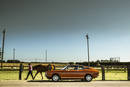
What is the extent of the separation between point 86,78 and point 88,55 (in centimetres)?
3111

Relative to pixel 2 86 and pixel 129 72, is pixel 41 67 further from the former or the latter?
pixel 129 72

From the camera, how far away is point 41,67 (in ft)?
61.7

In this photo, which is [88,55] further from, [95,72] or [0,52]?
[95,72]

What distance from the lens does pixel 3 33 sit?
49.8 m

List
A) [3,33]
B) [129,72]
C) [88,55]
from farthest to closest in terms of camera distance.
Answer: [3,33], [88,55], [129,72]

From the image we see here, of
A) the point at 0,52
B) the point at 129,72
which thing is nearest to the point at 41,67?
the point at 129,72

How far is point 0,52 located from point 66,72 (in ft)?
121

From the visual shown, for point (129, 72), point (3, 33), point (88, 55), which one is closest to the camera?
point (129, 72)

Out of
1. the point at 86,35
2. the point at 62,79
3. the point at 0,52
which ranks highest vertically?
the point at 86,35

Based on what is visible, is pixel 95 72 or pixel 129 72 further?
pixel 129 72

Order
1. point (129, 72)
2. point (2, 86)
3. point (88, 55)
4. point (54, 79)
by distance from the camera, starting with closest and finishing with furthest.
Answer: point (2, 86)
point (54, 79)
point (129, 72)
point (88, 55)

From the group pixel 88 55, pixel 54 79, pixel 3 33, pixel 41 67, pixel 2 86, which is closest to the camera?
pixel 2 86

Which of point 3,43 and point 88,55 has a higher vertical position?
point 3,43

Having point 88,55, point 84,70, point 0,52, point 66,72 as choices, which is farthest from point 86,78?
point 0,52
